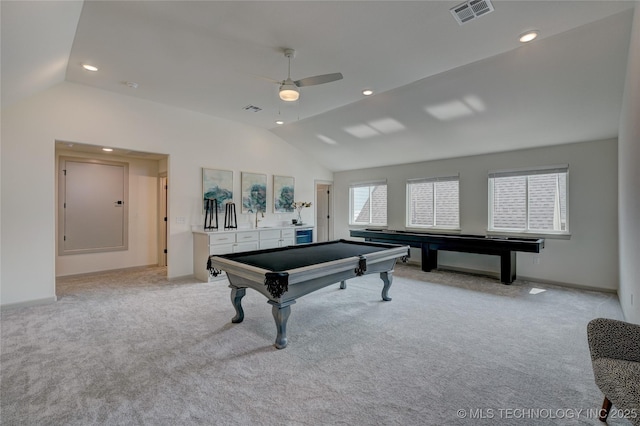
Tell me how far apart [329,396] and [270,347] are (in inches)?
36.0

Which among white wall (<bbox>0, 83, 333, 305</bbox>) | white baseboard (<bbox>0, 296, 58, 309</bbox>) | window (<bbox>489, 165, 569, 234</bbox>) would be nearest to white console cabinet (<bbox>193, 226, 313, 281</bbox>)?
white wall (<bbox>0, 83, 333, 305</bbox>)

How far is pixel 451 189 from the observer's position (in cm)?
649

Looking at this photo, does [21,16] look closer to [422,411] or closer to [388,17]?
[388,17]

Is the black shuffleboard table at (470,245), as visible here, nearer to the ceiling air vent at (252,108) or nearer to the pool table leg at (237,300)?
the ceiling air vent at (252,108)

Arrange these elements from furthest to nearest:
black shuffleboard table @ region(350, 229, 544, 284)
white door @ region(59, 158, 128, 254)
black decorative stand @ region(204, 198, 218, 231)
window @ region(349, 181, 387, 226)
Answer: window @ region(349, 181, 387, 226) < black decorative stand @ region(204, 198, 218, 231) < white door @ region(59, 158, 128, 254) < black shuffleboard table @ region(350, 229, 544, 284)

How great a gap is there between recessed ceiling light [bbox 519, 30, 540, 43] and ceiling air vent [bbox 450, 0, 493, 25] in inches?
26.0

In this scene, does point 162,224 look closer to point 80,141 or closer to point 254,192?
point 254,192

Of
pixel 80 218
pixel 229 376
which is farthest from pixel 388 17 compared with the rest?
pixel 80 218

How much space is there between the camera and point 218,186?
6047 millimetres

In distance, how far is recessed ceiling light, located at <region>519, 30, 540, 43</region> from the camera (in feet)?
9.52

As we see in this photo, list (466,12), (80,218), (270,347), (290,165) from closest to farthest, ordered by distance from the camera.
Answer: (466,12) < (270,347) < (80,218) < (290,165)

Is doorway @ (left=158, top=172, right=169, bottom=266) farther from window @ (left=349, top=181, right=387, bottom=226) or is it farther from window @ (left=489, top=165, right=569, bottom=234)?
window @ (left=489, top=165, right=569, bottom=234)

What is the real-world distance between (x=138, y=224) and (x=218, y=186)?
2.04 m

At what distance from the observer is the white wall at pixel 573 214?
15.3ft
